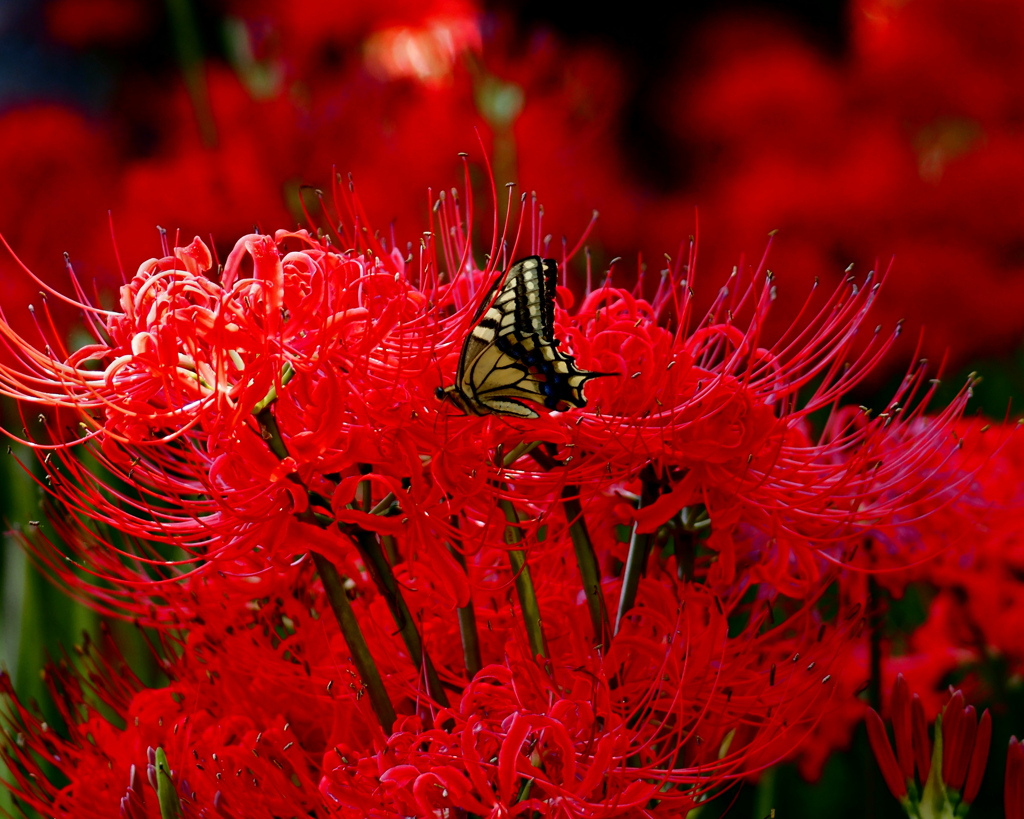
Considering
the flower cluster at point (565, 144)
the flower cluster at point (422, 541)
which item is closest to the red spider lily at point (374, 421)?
the flower cluster at point (422, 541)

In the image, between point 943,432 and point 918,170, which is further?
point 918,170

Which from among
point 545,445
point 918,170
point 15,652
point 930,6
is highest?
point 930,6

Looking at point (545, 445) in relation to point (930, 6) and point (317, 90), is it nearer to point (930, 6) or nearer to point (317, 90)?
point (317, 90)

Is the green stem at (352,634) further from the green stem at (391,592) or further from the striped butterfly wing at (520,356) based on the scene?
the striped butterfly wing at (520,356)

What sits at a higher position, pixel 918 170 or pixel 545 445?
pixel 545 445

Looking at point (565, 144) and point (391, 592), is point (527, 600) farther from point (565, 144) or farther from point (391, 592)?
point (565, 144)

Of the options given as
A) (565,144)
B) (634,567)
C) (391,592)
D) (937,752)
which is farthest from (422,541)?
(565,144)

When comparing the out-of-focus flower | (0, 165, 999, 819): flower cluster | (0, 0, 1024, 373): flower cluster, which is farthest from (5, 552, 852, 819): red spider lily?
(0, 0, 1024, 373): flower cluster

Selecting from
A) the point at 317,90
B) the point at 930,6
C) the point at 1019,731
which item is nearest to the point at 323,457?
the point at 1019,731
